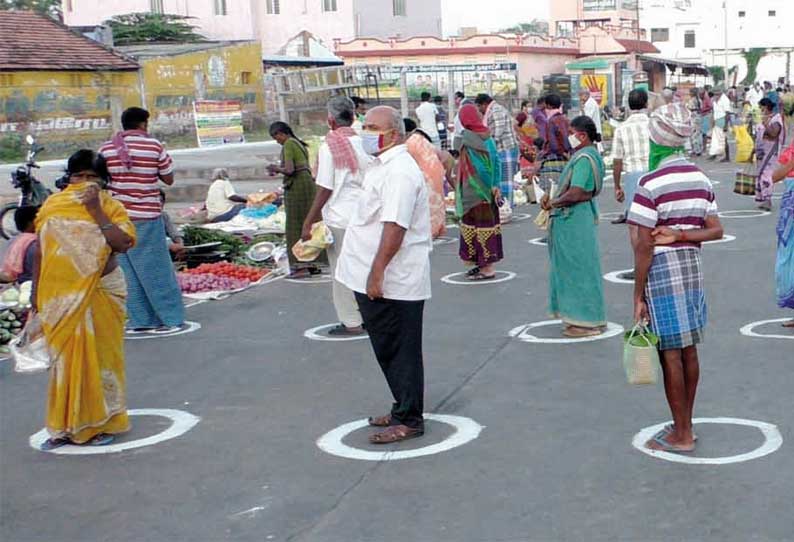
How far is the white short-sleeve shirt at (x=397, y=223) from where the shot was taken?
5.44m

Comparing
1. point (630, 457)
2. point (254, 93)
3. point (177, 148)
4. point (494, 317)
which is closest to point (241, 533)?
point (630, 457)

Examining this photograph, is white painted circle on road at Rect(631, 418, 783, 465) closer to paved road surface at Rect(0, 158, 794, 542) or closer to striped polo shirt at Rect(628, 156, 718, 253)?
paved road surface at Rect(0, 158, 794, 542)

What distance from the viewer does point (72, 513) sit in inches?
193

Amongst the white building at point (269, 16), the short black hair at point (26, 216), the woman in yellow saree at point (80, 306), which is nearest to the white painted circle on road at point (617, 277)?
the short black hair at point (26, 216)

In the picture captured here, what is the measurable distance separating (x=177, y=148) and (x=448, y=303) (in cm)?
2288

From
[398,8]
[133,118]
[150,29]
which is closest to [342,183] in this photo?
Result: [133,118]

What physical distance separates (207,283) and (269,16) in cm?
4902

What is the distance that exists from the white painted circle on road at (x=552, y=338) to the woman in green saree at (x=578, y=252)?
0.28ft

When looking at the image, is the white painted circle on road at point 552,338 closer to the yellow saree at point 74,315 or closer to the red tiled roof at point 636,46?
the yellow saree at point 74,315

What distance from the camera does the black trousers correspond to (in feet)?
18.3

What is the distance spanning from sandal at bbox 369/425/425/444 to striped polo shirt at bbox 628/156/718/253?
1628 millimetres

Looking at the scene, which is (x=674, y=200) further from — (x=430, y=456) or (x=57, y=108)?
(x=57, y=108)

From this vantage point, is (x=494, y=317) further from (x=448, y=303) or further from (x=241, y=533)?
(x=241, y=533)

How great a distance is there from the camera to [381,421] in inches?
235
